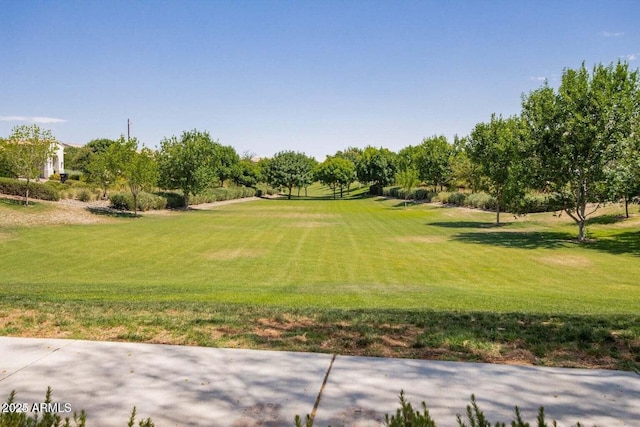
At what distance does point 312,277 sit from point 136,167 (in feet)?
87.8

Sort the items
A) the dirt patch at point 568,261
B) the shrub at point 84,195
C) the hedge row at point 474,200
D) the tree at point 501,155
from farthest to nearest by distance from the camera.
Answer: the hedge row at point 474,200, the shrub at point 84,195, the tree at point 501,155, the dirt patch at point 568,261

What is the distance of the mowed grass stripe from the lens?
1153cm

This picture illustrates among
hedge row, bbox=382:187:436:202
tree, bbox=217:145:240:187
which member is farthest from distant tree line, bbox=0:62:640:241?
tree, bbox=217:145:240:187

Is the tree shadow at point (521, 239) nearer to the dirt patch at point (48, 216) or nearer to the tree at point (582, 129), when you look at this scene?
the tree at point (582, 129)

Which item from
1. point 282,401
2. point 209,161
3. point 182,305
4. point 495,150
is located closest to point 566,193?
point 495,150

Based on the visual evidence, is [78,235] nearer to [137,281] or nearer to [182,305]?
[137,281]

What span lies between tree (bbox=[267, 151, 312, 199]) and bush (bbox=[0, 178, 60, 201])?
5411cm

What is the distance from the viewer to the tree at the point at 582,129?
23156 millimetres

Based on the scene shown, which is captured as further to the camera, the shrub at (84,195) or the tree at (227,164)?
the tree at (227,164)

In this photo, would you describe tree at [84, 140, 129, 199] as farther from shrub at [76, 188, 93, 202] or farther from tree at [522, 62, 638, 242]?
tree at [522, 62, 638, 242]

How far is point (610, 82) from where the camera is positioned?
920 inches

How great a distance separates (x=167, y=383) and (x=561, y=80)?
2716cm

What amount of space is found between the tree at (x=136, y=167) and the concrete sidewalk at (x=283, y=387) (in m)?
34.6

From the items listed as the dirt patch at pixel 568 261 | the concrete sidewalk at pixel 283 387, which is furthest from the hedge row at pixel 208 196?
the concrete sidewalk at pixel 283 387
